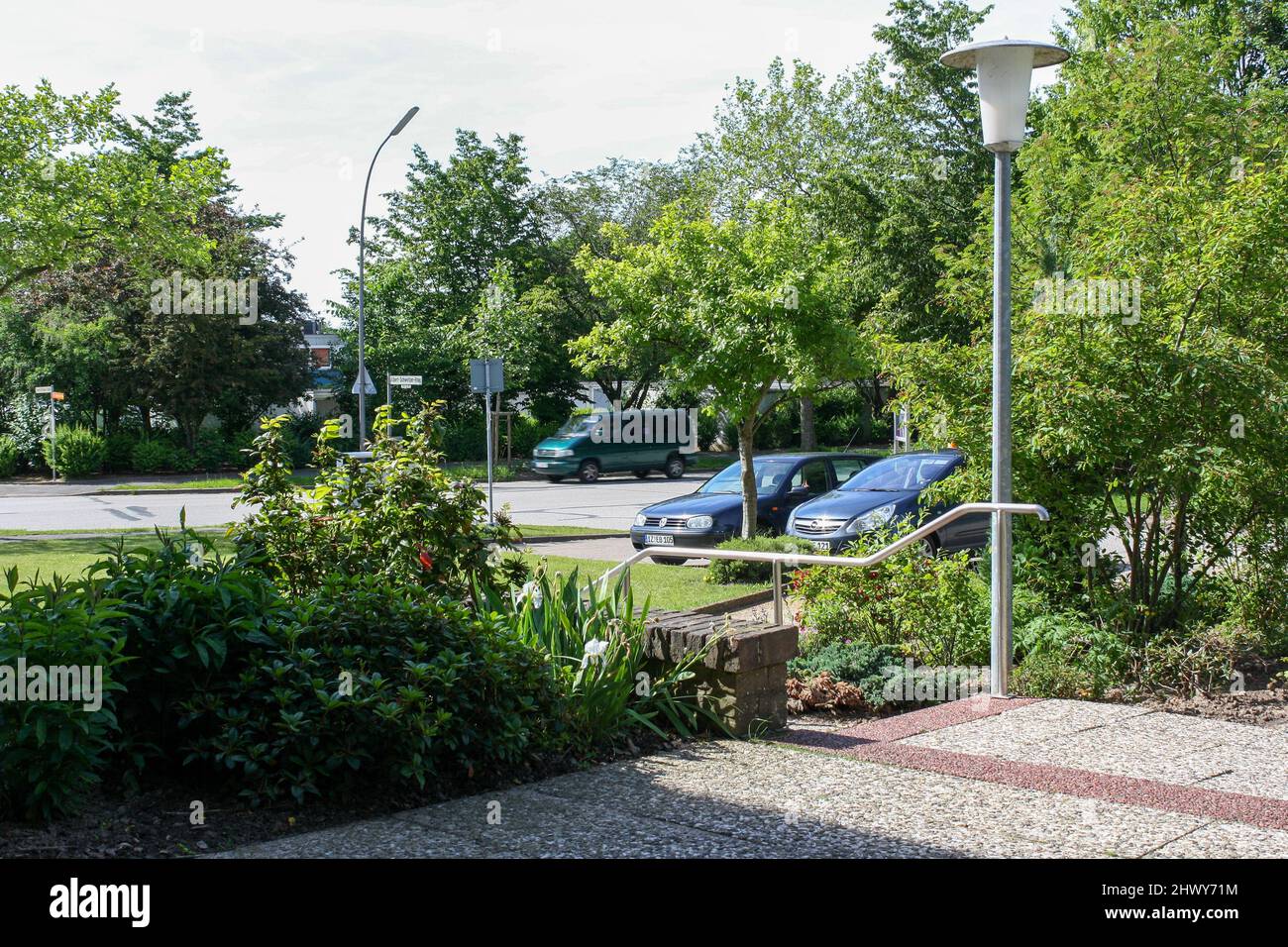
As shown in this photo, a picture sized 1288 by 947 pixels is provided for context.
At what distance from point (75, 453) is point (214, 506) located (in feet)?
37.1

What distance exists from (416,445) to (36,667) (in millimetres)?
2825

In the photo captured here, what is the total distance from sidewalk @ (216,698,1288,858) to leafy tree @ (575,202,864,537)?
9.63 meters

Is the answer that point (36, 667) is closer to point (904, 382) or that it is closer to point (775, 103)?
point (904, 382)

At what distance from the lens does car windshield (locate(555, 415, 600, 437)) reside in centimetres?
3419

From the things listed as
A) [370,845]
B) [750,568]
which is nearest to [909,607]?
[370,845]

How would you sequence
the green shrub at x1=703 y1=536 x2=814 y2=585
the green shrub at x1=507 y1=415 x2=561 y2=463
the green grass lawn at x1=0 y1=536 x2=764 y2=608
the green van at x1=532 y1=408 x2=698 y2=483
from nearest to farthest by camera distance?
the green grass lawn at x1=0 y1=536 x2=764 y2=608
the green shrub at x1=703 y1=536 x2=814 y2=585
the green van at x1=532 y1=408 x2=698 y2=483
the green shrub at x1=507 y1=415 x2=561 y2=463

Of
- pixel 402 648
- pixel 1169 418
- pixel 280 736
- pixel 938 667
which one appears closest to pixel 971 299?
pixel 1169 418

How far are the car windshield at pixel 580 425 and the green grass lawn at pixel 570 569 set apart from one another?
55.8 ft

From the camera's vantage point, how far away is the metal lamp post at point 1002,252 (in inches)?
261

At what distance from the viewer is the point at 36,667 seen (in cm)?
405

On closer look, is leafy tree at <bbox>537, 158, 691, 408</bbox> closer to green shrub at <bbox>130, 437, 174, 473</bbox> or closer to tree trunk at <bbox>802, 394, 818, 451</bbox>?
tree trunk at <bbox>802, 394, 818, 451</bbox>

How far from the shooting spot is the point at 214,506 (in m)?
25.1

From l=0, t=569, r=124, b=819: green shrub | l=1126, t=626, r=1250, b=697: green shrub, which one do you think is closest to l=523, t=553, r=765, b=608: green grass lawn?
l=1126, t=626, r=1250, b=697: green shrub
